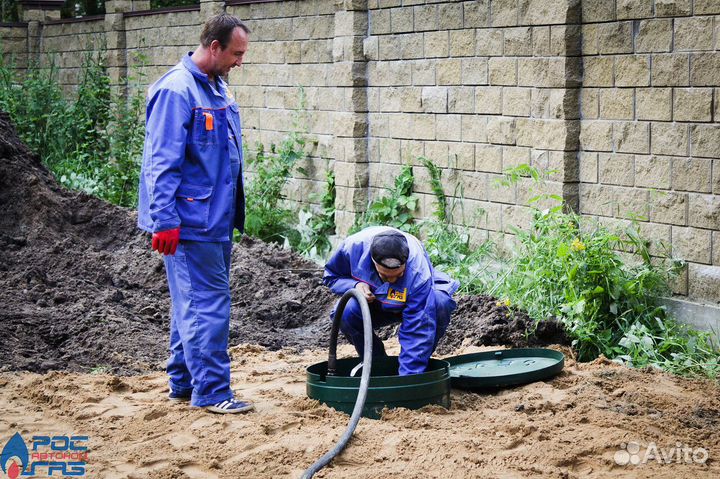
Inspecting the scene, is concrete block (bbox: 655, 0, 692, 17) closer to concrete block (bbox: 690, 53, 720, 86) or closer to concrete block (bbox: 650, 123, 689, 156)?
concrete block (bbox: 690, 53, 720, 86)

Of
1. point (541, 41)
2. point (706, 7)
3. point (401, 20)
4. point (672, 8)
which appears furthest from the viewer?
point (401, 20)

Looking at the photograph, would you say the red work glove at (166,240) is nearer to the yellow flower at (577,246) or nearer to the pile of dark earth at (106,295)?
the pile of dark earth at (106,295)

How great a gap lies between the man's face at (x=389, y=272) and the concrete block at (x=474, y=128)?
138 inches

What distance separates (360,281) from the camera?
17.5ft

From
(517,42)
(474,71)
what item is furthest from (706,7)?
(474,71)

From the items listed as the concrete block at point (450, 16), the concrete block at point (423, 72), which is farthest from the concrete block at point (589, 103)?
the concrete block at point (423, 72)

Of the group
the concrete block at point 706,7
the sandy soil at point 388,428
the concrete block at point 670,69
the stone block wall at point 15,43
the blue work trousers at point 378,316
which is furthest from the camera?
the stone block wall at point 15,43

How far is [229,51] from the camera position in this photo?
5.15 meters

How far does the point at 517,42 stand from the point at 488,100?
2.02ft

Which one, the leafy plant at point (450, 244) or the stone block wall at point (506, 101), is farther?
the leafy plant at point (450, 244)

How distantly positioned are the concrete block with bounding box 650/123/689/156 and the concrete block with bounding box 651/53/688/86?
301 mm

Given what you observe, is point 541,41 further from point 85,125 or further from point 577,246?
point 85,125

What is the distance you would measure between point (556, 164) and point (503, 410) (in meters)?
2.93

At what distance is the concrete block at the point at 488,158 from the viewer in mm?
8289
